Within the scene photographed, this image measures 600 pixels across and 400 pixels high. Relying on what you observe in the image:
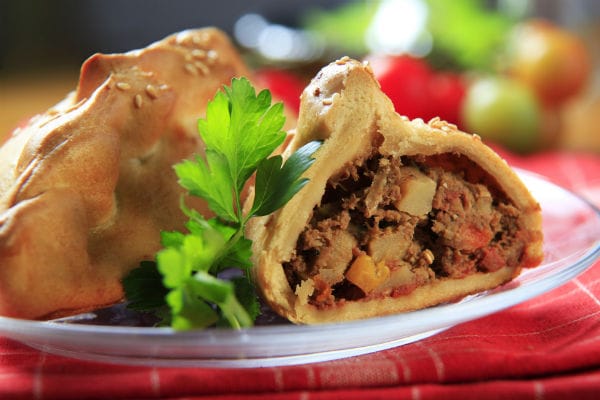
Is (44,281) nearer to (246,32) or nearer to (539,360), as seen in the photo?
(539,360)

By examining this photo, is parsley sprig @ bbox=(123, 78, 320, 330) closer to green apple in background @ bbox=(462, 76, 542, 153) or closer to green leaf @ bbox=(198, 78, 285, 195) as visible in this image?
green leaf @ bbox=(198, 78, 285, 195)

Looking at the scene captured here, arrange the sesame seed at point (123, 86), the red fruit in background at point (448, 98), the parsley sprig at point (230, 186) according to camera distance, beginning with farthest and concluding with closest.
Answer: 1. the red fruit in background at point (448, 98)
2. the sesame seed at point (123, 86)
3. the parsley sprig at point (230, 186)

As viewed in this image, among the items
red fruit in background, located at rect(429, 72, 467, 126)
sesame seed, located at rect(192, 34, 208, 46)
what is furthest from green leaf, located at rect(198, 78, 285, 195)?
red fruit in background, located at rect(429, 72, 467, 126)

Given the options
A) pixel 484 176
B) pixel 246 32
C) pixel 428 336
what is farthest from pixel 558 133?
pixel 428 336

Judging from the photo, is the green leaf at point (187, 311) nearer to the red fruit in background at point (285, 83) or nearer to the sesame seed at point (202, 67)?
the sesame seed at point (202, 67)

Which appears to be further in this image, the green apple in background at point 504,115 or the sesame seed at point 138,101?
the green apple in background at point 504,115

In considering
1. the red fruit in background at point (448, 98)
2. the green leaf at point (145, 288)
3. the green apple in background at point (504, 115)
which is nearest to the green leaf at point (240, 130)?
the green leaf at point (145, 288)
